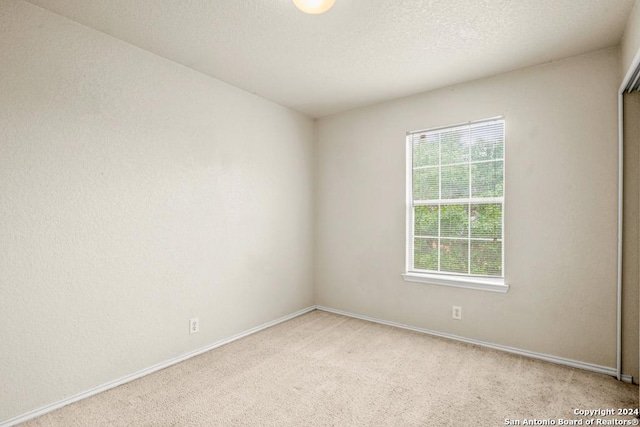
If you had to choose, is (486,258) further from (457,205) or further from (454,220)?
(457,205)

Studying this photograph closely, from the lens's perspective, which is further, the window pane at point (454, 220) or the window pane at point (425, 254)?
the window pane at point (425, 254)

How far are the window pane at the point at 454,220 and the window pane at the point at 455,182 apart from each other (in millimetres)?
119

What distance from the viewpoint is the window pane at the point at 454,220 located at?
3.19m

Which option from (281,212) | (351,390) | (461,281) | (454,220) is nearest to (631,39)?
(454,220)

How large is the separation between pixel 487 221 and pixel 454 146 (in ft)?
2.64

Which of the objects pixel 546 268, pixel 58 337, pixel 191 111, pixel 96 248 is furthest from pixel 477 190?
pixel 58 337

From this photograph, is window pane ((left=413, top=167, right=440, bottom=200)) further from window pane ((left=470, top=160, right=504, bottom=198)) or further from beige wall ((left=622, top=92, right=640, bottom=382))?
beige wall ((left=622, top=92, right=640, bottom=382))

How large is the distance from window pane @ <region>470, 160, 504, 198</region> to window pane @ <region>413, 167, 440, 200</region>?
361 mm

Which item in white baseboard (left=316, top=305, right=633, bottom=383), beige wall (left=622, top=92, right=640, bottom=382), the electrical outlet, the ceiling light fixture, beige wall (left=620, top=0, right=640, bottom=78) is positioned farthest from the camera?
the electrical outlet

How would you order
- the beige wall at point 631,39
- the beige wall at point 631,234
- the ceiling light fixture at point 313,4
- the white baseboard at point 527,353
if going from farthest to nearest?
the white baseboard at point 527,353 < the beige wall at point 631,234 < the beige wall at point 631,39 < the ceiling light fixture at point 313,4

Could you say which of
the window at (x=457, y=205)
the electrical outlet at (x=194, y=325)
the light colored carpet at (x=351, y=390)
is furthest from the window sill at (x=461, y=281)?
the electrical outlet at (x=194, y=325)

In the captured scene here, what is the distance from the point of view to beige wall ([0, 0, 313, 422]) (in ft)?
6.46

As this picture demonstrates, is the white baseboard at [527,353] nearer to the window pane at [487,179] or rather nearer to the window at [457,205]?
the window at [457,205]

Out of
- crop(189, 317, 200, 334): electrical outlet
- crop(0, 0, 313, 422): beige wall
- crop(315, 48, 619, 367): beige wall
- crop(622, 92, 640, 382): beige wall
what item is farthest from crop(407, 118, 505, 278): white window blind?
crop(189, 317, 200, 334): electrical outlet
